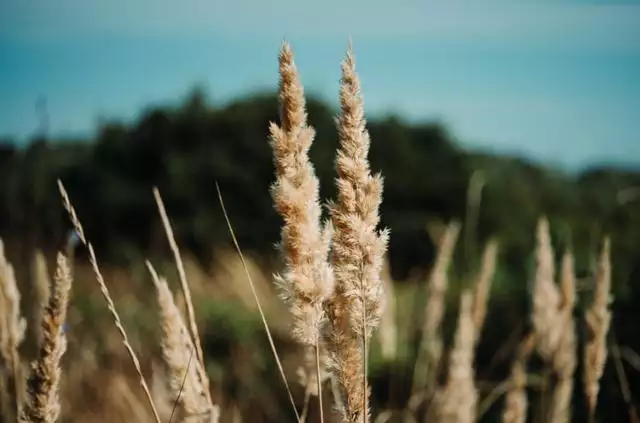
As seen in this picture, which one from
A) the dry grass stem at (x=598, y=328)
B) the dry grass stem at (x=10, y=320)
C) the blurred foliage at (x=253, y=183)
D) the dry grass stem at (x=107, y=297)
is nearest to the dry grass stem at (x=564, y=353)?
the dry grass stem at (x=598, y=328)

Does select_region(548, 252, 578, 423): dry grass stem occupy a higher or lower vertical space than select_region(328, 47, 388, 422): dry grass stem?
lower

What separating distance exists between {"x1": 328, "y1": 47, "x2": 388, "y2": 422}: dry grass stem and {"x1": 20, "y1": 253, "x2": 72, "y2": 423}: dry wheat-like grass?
382 mm

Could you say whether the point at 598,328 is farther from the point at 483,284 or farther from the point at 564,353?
the point at 483,284

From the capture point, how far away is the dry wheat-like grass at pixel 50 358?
3.36 ft

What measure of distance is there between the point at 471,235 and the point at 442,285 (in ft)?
11.8

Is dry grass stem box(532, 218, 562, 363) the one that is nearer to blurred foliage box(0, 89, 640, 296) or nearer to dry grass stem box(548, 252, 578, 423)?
dry grass stem box(548, 252, 578, 423)

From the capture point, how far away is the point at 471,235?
566 centimetres

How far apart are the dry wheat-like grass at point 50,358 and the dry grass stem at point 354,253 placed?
15.0 inches

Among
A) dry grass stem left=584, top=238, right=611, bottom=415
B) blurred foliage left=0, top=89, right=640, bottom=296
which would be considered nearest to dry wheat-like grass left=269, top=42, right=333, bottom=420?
dry grass stem left=584, top=238, right=611, bottom=415

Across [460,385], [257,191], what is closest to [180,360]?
[460,385]

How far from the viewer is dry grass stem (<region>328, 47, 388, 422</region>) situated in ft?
3.04

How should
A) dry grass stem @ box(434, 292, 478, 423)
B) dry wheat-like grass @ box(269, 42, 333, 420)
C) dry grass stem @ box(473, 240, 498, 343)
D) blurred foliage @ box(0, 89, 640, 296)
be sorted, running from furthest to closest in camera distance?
blurred foliage @ box(0, 89, 640, 296)
dry grass stem @ box(473, 240, 498, 343)
dry grass stem @ box(434, 292, 478, 423)
dry wheat-like grass @ box(269, 42, 333, 420)

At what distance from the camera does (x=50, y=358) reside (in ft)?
3.41

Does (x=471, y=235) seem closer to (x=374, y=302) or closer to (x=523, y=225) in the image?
(x=523, y=225)
